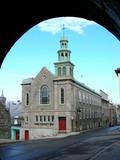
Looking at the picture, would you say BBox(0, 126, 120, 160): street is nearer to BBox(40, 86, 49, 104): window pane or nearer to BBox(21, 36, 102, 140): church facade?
BBox(21, 36, 102, 140): church facade

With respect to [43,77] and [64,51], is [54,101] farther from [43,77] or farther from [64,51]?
[64,51]

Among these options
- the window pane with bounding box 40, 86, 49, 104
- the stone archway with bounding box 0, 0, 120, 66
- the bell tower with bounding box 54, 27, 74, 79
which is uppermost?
the bell tower with bounding box 54, 27, 74, 79

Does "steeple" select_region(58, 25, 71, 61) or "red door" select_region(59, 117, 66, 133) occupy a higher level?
"steeple" select_region(58, 25, 71, 61)

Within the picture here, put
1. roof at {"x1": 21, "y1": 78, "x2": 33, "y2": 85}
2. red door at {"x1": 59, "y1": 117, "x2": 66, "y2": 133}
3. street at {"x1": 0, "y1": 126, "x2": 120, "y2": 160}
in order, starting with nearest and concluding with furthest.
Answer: street at {"x1": 0, "y1": 126, "x2": 120, "y2": 160} < red door at {"x1": 59, "y1": 117, "x2": 66, "y2": 133} < roof at {"x1": 21, "y1": 78, "x2": 33, "y2": 85}

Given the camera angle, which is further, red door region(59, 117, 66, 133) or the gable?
the gable

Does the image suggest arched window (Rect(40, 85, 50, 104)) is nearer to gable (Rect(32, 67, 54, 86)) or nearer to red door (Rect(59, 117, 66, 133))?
gable (Rect(32, 67, 54, 86))

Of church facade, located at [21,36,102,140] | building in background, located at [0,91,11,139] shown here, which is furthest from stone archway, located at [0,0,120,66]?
church facade, located at [21,36,102,140]

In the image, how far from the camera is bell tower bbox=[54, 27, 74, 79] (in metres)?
60.4

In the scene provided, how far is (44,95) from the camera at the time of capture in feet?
205

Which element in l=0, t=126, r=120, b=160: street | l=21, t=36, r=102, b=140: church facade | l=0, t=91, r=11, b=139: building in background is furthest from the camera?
l=21, t=36, r=102, b=140: church facade

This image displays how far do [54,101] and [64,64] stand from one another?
23.5ft

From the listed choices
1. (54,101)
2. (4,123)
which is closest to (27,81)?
(54,101)

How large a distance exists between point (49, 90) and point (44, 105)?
9.83ft

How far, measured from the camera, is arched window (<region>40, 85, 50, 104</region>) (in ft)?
203
